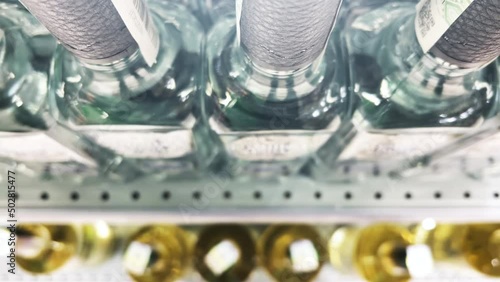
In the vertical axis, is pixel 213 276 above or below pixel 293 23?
below

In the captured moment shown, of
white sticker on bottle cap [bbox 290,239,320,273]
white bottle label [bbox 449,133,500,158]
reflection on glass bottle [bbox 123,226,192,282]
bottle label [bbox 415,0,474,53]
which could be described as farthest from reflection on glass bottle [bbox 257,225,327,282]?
bottle label [bbox 415,0,474,53]

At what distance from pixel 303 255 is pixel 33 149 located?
342 millimetres

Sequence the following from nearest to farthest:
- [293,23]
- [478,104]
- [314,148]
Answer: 1. [293,23]
2. [478,104]
3. [314,148]

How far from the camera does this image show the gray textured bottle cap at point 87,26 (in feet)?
1.10

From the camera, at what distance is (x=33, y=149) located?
0.53 m

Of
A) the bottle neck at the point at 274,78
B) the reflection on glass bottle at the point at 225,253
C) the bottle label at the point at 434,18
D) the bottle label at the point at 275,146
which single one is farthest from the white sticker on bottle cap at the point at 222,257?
the bottle label at the point at 434,18

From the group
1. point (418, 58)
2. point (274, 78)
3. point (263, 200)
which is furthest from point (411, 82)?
point (263, 200)

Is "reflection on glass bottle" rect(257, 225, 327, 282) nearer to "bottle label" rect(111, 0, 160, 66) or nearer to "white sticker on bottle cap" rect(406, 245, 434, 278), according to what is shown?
"white sticker on bottle cap" rect(406, 245, 434, 278)

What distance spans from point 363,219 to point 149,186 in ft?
0.88

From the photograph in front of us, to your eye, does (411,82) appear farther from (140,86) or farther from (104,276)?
(104,276)

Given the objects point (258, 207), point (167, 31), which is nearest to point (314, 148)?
point (258, 207)

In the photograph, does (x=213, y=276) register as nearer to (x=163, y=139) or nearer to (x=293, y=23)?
(x=163, y=139)

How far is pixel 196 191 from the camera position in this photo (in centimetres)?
63

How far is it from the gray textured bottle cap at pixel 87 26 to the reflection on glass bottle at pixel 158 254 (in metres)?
0.29
